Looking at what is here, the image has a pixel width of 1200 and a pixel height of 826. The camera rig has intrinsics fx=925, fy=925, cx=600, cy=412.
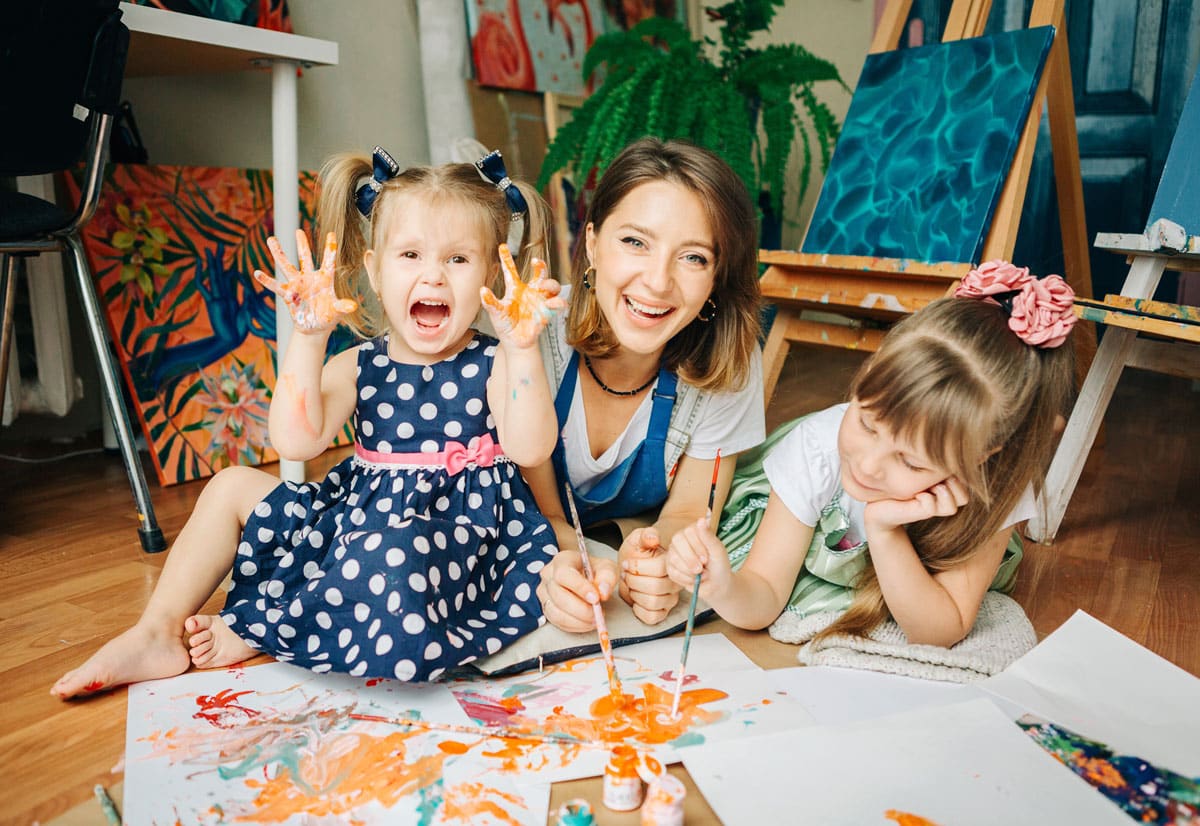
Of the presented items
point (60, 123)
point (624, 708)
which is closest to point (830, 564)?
point (624, 708)

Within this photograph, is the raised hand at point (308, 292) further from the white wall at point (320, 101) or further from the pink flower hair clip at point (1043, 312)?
the white wall at point (320, 101)

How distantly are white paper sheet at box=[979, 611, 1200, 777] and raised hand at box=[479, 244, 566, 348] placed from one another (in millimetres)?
668

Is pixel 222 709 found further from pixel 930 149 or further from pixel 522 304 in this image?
pixel 930 149

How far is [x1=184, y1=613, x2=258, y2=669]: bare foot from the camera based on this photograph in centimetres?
109

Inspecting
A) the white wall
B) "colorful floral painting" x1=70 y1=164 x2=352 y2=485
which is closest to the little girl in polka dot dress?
"colorful floral painting" x1=70 y1=164 x2=352 y2=485

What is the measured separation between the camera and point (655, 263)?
4.08 ft

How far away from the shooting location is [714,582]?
1102 mm

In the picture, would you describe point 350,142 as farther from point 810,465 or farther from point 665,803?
point 665,803

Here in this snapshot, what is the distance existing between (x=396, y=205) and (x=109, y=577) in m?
0.73

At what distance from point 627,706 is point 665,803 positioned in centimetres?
22

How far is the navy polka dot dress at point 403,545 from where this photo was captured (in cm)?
104

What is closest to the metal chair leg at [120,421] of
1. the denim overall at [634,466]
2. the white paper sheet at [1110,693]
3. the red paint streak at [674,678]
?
the denim overall at [634,466]

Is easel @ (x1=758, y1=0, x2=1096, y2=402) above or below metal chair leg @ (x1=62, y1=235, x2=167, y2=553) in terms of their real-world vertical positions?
above

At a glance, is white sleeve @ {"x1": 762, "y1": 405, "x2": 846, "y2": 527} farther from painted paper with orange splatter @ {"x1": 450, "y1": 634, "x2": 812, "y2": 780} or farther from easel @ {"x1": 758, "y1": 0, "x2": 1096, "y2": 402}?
easel @ {"x1": 758, "y1": 0, "x2": 1096, "y2": 402}
